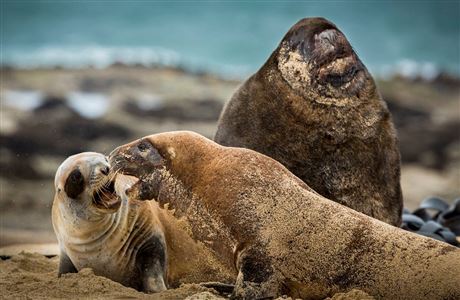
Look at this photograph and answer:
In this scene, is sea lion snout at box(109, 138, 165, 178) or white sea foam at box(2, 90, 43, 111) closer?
sea lion snout at box(109, 138, 165, 178)

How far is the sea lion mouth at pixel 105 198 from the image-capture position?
4535mm

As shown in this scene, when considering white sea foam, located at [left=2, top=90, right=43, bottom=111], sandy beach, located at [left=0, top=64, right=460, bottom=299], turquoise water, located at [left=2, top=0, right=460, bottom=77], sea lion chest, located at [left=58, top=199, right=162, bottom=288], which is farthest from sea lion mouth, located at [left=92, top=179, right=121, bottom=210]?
turquoise water, located at [left=2, top=0, right=460, bottom=77]

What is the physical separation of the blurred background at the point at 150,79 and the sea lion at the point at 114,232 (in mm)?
3365

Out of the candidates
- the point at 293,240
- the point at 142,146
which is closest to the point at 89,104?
the point at 142,146

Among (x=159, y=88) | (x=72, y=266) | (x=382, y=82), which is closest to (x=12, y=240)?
(x=72, y=266)

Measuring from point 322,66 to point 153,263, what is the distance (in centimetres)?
145

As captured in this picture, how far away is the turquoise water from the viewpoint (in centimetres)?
2059

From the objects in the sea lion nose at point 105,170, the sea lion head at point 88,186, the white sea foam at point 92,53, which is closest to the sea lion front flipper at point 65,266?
the sea lion head at point 88,186

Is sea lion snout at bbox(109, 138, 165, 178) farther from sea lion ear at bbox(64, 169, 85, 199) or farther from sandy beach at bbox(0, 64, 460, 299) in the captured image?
sandy beach at bbox(0, 64, 460, 299)

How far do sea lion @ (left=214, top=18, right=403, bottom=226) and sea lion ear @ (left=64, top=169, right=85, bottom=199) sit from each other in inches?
43.0

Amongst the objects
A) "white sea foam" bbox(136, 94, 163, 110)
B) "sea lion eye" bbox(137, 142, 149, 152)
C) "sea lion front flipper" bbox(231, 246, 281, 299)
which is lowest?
"white sea foam" bbox(136, 94, 163, 110)

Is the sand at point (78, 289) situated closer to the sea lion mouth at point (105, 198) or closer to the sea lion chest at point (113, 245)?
the sea lion chest at point (113, 245)

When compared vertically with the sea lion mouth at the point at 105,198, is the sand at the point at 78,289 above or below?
below

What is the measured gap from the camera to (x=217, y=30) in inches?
890
